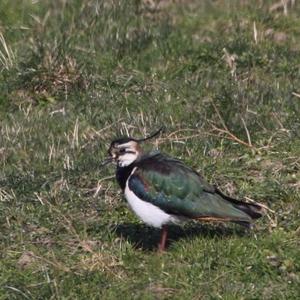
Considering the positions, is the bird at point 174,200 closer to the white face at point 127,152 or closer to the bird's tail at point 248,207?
the bird's tail at point 248,207

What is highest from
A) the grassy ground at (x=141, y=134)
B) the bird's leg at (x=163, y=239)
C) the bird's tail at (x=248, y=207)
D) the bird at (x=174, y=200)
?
the bird at (x=174, y=200)

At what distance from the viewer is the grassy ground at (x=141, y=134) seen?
23.6 feet

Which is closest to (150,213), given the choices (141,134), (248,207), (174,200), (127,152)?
(174,200)

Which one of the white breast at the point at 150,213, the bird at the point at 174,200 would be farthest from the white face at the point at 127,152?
the white breast at the point at 150,213

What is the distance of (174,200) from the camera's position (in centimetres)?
738

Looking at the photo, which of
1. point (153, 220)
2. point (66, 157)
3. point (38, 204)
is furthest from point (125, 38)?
point (153, 220)

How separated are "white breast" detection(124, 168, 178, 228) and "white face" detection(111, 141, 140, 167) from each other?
329 mm

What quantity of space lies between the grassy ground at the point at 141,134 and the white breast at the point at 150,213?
21 centimetres

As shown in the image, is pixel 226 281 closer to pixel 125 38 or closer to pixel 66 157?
pixel 66 157

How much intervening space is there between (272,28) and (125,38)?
5.04 ft

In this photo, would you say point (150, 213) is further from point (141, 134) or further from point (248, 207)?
point (141, 134)

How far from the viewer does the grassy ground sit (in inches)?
283

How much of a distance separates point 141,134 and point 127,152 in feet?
5.38

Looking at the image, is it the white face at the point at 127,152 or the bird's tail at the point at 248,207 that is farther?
the white face at the point at 127,152
